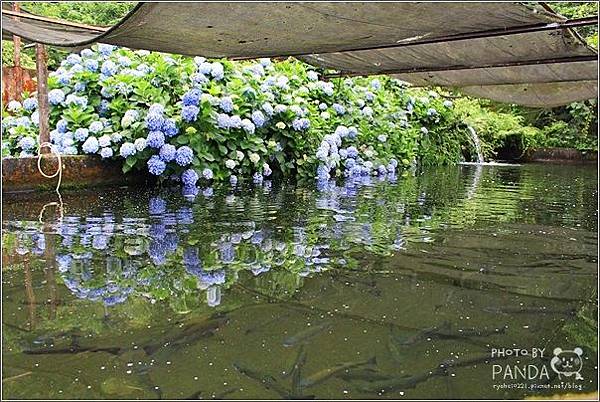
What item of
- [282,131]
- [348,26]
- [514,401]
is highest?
[348,26]

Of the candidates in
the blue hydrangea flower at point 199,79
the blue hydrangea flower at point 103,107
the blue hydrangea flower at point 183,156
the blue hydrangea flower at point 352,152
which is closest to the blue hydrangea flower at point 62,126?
the blue hydrangea flower at point 103,107

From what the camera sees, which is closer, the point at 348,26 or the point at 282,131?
the point at 348,26

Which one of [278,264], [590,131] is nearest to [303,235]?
[278,264]

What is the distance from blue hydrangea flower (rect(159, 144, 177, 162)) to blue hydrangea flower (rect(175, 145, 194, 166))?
36mm

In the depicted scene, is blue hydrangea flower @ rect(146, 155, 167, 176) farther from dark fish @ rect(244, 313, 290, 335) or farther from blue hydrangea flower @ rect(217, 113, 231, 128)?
dark fish @ rect(244, 313, 290, 335)

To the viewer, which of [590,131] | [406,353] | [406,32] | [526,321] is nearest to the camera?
[406,353]

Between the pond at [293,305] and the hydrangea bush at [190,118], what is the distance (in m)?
1.13

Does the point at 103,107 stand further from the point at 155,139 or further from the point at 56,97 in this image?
the point at 155,139

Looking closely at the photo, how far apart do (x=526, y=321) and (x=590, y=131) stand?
10.6m

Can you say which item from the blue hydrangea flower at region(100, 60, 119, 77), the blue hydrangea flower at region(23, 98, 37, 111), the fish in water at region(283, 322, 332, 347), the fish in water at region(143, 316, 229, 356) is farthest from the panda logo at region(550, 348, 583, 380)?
the blue hydrangea flower at region(23, 98, 37, 111)

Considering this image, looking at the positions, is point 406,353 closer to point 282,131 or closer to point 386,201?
point 386,201

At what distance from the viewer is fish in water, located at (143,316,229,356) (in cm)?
131

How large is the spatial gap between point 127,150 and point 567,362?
3.36 metres

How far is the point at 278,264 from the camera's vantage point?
208cm
